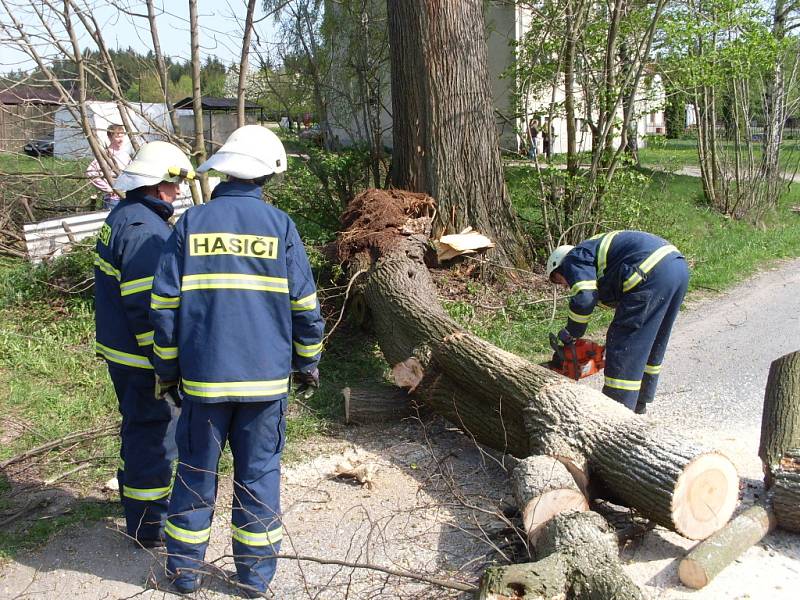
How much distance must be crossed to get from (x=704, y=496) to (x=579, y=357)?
81.7 inches

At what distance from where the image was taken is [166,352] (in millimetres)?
3387

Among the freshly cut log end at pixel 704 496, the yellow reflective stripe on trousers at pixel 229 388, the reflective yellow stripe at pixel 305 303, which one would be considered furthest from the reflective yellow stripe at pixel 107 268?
the freshly cut log end at pixel 704 496

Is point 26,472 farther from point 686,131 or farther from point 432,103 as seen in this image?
point 686,131

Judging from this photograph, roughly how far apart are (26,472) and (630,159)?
7.12m

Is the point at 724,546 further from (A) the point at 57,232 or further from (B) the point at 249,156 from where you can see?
(A) the point at 57,232

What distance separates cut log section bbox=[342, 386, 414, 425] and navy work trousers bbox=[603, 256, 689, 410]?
152 cm

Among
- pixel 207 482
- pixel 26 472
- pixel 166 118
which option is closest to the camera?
pixel 207 482

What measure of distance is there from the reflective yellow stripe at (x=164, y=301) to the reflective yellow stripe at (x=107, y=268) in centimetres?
54

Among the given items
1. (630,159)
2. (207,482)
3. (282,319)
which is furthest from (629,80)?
(207,482)

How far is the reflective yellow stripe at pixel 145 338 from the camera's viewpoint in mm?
3713

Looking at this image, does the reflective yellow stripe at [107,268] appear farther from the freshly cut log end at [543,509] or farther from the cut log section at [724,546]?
the cut log section at [724,546]

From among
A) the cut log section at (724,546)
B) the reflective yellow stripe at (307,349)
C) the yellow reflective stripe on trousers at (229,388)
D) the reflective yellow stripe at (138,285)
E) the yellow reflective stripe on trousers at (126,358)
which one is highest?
the reflective yellow stripe at (138,285)

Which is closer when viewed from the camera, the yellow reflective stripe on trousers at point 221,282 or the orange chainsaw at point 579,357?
the yellow reflective stripe on trousers at point 221,282

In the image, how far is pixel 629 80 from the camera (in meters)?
8.64
